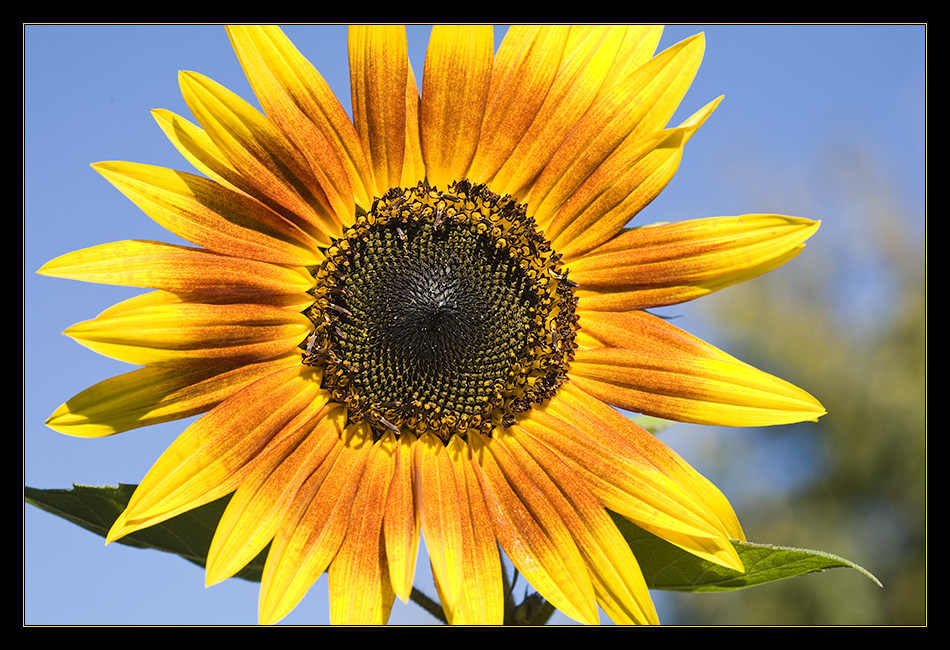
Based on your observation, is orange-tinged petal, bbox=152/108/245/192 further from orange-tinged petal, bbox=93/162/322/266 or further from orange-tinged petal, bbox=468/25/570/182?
orange-tinged petal, bbox=468/25/570/182

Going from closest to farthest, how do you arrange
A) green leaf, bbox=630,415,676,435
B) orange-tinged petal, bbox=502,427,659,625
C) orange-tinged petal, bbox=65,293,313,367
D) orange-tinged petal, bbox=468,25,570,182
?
orange-tinged petal, bbox=65,293,313,367 < orange-tinged petal, bbox=502,427,659,625 < orange-tinged petal, bbox=468,25,570,182 < green leaf, bbox=630,415,676,435

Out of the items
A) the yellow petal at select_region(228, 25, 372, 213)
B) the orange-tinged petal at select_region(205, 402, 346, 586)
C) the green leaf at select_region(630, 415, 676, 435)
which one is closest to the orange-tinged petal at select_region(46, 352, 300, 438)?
the orange-tinged petal at select_region(205, 402, 346, 586)


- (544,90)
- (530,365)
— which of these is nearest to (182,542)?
(530,365)

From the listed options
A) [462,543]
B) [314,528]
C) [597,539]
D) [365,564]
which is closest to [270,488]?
[314,528]

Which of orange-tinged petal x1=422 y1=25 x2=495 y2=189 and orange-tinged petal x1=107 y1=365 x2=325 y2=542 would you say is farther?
orange-tinged petal x1=422 y1=25 x2=495 y2=189

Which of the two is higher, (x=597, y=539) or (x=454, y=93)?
(x=454, y=93)

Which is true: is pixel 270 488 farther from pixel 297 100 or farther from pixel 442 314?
pixel 297 100

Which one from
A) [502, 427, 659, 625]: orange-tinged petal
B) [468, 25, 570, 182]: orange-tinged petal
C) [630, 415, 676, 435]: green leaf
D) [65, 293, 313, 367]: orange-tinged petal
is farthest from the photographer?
[630, 415, 676, 435]: green leaf

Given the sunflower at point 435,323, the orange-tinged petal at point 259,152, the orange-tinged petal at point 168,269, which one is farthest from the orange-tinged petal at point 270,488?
the orange-tinged petal at point 259,152
